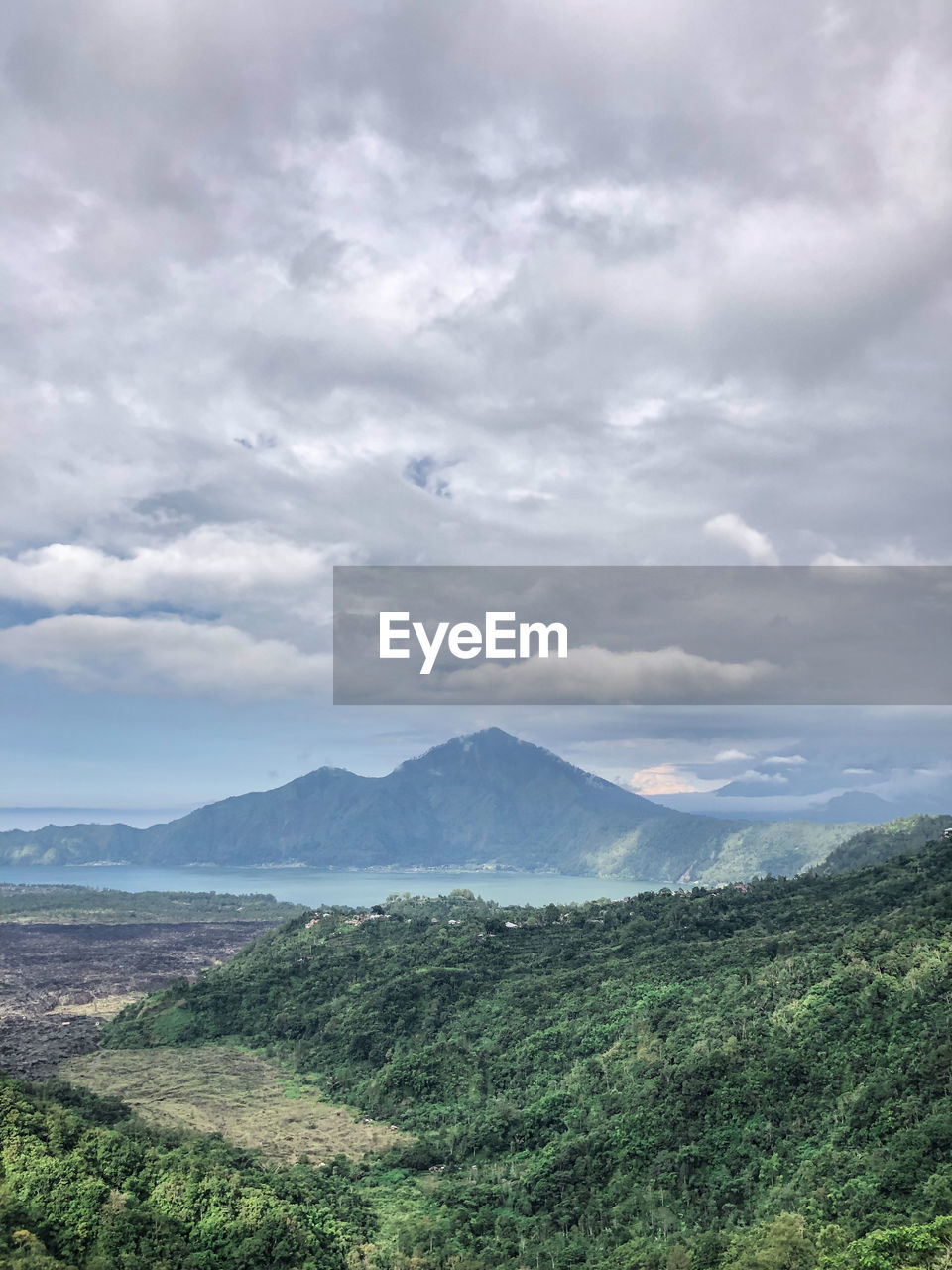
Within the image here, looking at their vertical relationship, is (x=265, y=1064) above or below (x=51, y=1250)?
below

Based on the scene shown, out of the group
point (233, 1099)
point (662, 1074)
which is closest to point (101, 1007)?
point (233, 1099)

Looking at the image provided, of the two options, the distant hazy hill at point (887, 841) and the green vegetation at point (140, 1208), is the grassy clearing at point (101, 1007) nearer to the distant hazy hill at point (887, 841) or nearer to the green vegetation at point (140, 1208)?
the green vegetation at point (140, 1208)

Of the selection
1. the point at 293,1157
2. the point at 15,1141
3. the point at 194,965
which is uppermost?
the point at 15,1141

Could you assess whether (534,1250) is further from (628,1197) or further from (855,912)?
(855,912)

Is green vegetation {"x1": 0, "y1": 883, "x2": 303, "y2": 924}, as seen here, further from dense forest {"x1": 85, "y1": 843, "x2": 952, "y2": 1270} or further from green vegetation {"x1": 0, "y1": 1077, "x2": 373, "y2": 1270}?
green vegetation {"x1": 0, "y1": 1077, "x2": 373, "y2": 1270}

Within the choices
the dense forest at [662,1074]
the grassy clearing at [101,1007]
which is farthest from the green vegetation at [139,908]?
the dense forest at [662,1074]

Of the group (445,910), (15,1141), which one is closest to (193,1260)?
(15,1141)

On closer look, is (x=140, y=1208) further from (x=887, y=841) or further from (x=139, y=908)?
(x=139, y=908)

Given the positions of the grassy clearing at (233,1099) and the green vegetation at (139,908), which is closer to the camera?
the grassy clearing at (233,1099)

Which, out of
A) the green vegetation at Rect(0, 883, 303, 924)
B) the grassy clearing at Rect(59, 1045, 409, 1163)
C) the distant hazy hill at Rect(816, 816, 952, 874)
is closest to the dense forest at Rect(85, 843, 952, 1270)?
the grassy clearing at Rect(59, 1045, 409, 1163)
